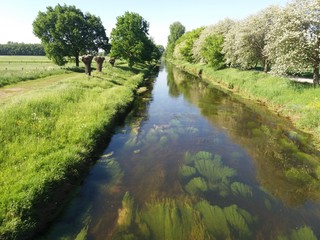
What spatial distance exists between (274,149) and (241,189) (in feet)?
16.6

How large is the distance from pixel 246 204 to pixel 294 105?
503 inches

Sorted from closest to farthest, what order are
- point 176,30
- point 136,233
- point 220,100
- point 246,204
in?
1. point 136,233
2. point 246,204
3. point 220,100
4. point 176,30

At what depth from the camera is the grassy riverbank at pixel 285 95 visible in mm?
15477

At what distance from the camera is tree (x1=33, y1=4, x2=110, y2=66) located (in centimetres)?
4406

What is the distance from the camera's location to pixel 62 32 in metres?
44.7

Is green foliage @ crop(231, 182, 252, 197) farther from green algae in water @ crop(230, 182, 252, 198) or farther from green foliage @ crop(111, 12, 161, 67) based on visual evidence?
green foliage @ crop(111, 12, 161, 67)

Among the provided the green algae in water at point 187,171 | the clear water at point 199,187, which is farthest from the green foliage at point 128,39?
the green algae in water at point 187,171

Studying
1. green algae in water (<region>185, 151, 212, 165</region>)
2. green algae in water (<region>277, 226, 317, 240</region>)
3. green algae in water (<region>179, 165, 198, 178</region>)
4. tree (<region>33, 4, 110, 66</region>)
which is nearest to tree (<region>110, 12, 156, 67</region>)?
tree (<region>33, 4, 110, 66</region>)

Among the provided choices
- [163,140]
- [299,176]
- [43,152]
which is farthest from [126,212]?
[299,176]

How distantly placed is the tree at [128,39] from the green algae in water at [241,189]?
36.5 metres

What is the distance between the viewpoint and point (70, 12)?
150 feet

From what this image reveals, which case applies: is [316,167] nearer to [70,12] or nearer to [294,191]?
[294,191]

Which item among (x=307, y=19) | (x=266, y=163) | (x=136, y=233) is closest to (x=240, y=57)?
(x=307, y=19)

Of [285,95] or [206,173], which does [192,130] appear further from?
[285,95]
